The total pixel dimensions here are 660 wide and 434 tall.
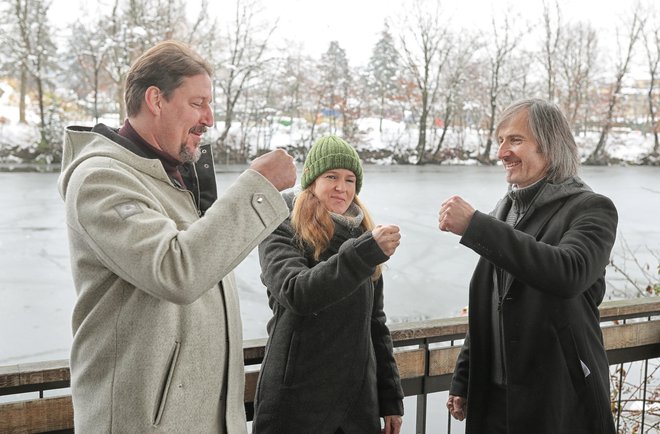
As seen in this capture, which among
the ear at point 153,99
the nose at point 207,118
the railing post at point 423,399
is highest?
the ear at point 153,99

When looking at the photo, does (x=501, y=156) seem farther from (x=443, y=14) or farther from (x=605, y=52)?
(x=605, y=52)

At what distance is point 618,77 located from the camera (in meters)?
18.8

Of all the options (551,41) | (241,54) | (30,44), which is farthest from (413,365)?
(551,41)

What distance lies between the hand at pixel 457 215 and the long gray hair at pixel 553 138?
0.99 feet

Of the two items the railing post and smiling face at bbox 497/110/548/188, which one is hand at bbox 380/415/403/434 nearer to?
the railing post

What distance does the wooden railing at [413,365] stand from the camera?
145 cm

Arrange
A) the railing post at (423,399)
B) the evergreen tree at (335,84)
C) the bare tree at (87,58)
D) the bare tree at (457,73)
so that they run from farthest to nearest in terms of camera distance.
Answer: the bare tree at (457,73) → the evergreen tree at (335,84) → the bare tree at (87,58) → the railing post at (423,399)

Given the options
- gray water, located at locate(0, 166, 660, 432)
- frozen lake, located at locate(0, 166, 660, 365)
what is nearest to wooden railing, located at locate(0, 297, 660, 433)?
gray water, located at locate(0, 166, 660, 432)

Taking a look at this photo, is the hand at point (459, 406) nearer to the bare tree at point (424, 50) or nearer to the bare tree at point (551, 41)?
the bare tree at point (424, 50)

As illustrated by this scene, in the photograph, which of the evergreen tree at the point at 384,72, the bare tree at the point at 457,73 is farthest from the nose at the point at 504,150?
the bare tree at the point at 457,73

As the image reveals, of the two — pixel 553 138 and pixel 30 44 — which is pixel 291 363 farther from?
pixel 30 44

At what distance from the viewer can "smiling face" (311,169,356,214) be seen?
1778 mm

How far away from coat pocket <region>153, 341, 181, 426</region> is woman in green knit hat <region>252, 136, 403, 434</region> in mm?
381

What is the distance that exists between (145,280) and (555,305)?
1.04 metres
